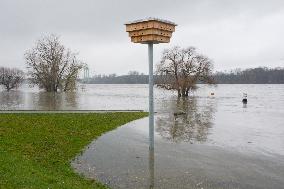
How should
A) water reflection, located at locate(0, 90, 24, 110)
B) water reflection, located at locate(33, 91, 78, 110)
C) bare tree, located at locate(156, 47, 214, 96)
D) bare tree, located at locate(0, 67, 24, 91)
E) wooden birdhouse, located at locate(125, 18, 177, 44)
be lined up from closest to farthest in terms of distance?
wooden birdhouse, located at locate(125, 18, 177, 44) < water reflection, located at locate(0, 90, 24, 110) < water reflection, located at locate(33, 91, 78, 110) < bare tree, located at locate(156, 47, 214, 96) < bare tree, located at locate(0, 67, 24, 91)

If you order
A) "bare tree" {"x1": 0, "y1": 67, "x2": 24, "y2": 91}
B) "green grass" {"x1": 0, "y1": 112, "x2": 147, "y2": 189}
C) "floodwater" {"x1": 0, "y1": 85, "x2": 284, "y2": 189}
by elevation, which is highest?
"bare tree" {"x1": 0, "y1": 67, "x2": 24, "y2": 91}

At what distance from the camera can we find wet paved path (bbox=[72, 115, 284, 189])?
1065cm

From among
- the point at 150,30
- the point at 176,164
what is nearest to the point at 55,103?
the point at 176,164

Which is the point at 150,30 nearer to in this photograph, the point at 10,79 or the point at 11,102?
the point at 11,102

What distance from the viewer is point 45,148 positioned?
14430mm

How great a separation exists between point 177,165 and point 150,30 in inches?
206

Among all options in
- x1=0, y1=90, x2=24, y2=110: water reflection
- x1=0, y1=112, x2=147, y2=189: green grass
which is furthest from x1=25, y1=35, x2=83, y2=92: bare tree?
x1=0, y1=112, x2=147, y2=189: green grass

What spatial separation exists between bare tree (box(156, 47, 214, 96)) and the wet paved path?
5549 centimetres

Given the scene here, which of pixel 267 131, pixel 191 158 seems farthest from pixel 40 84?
pixel 191 158

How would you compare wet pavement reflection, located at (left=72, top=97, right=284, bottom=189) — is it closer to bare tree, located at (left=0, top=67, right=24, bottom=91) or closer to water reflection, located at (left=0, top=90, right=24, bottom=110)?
water reflection, located at (left=0, top=90, right=24, bottom=110)

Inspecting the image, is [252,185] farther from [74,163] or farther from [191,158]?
[74,163]

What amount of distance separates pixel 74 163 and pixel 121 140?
16.8 feet

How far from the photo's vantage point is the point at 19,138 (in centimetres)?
1597

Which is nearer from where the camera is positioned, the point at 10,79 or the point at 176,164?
the point at 176,164
